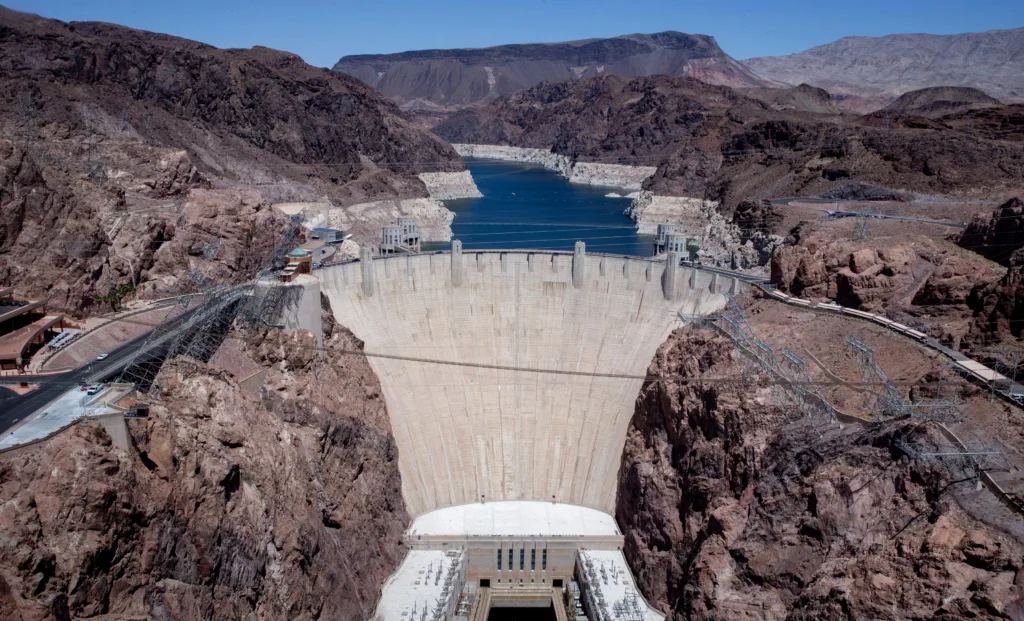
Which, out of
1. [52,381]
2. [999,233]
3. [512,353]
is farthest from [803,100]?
[52,381]

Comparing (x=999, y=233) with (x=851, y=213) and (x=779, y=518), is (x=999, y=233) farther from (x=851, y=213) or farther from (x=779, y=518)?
(x=851, y=213)

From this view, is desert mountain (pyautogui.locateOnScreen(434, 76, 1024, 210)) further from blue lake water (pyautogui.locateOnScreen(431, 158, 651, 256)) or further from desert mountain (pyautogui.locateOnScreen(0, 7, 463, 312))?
desert mountain (pyautogui.locateOnScreen(0, 7, 463, 312))

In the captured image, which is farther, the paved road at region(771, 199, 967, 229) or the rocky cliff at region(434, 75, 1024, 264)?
the rocky cliff at region(434, 75, 1024, 264)

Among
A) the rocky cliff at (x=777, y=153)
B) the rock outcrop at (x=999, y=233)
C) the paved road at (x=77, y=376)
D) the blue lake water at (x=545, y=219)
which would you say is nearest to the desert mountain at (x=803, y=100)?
the rocky cliff at (x=777, y=153)

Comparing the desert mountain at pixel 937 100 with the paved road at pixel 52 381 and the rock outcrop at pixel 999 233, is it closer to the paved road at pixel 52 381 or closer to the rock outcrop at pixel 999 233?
the rock outcrop at pixel 999 233

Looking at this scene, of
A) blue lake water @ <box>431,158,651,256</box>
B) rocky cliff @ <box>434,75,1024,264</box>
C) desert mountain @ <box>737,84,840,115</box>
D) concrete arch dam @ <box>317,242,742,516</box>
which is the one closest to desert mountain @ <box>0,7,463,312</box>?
concrete arch dam @ <box>317,242,742,516</box>

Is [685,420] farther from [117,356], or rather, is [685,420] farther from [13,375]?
[13,375]
